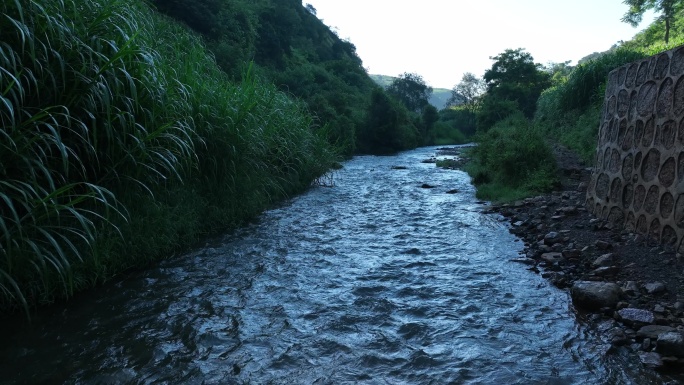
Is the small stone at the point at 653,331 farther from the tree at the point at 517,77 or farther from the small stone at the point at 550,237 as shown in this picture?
the tree at the point at 517,77

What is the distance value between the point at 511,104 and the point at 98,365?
33.7 m

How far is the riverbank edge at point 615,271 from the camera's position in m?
3.64

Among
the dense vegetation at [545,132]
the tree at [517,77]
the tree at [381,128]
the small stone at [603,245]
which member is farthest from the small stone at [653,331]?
the tree at [517,77]

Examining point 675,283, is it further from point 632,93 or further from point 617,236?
point 632,93

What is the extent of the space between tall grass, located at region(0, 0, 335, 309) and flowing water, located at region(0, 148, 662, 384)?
505mm

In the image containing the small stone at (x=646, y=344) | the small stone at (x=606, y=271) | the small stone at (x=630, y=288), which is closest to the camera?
the small stone at (x=646, y=344)

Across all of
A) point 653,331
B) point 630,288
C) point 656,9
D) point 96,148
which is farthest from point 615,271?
point 656,9

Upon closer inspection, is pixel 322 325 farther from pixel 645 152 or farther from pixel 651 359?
pixel 645 152

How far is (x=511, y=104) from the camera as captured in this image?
32688 mm

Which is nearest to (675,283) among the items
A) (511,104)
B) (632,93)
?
(632,93)

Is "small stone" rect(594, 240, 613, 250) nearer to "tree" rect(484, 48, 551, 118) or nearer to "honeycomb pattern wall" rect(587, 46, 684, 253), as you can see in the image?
"honeycomb pattern wall" rect(587, 46, 684, 253)

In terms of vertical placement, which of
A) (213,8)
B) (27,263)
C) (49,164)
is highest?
(213,8)

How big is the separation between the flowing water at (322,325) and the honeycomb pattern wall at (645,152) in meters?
1.61

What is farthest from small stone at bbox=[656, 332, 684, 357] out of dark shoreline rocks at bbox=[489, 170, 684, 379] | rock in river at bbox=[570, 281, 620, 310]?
rock in river at bbox=[570, 281, 620, 310]
